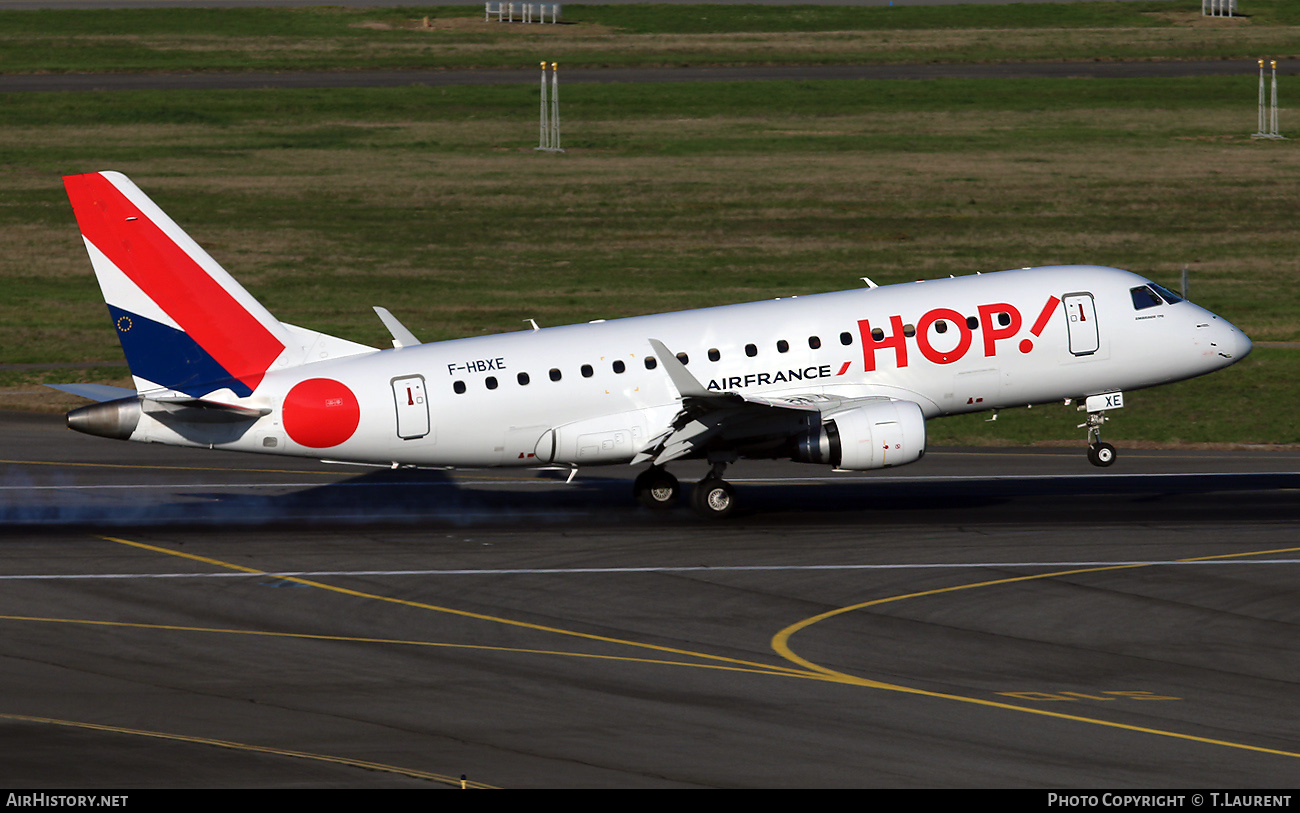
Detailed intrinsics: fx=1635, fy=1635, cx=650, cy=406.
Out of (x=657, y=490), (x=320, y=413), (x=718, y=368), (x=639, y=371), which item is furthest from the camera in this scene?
(x=657, y=490)

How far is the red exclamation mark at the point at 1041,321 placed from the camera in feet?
121

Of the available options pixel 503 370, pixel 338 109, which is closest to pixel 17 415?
pixel 503 370

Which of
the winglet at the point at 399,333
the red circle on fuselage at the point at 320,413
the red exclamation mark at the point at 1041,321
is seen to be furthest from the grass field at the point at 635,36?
the red circle on fuselage at the point at 320,413

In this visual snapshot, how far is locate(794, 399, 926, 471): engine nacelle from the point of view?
112 feet

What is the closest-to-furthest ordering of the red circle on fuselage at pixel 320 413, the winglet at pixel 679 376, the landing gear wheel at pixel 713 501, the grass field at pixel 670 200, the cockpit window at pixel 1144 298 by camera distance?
the winglet at pixel 679 376
the red circle on fuselage at pixel 320 413
the landing gear wheel at pixel 713 501
the cockpit window at pixel 1144 298
the grass field at pixel 670 200

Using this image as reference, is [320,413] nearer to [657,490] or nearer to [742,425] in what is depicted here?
[657,490]

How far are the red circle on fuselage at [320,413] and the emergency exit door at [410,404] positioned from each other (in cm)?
89

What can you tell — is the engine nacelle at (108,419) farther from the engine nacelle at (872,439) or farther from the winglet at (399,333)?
the engine nacelle at (872,439)

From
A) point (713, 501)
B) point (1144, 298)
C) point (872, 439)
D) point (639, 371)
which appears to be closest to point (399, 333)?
point (639, 371)

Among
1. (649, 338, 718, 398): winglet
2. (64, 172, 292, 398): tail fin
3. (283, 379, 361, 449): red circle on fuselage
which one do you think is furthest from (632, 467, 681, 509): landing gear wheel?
(64, 172, 292, 398): tail fin

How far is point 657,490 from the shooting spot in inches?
1483

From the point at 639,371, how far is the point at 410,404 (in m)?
5.03

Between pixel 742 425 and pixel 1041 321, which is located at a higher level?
pixel 1041 321

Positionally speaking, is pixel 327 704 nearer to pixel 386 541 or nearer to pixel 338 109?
pixel 386 541
